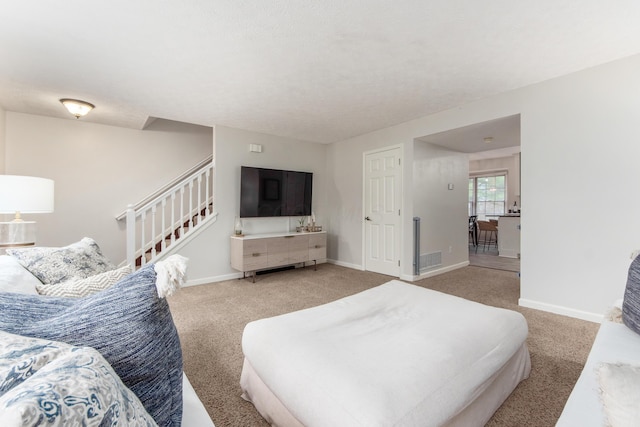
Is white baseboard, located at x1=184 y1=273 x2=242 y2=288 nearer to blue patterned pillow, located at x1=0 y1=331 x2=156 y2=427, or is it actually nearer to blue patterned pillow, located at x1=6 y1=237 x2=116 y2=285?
blue patterned pillow, located at x1=6 y1=237 x2=116 y2=285

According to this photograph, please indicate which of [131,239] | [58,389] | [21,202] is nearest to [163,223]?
[131,239]

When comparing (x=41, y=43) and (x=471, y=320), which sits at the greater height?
(x=41, y=43)

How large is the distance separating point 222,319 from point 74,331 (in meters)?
2.30

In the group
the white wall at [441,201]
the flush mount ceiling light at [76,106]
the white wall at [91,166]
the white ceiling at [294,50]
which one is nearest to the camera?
the white ceiling at [294,50]

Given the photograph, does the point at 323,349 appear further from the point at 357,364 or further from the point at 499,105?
the point at 499,105

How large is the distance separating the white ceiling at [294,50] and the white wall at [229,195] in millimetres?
893

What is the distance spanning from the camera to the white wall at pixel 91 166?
388 centimetres

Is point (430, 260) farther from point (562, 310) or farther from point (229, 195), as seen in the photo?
point (229, 195)

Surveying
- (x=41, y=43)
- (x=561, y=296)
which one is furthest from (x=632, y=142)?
(x=41, y=43)

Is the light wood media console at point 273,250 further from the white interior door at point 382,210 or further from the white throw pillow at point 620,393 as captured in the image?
the white throw pillow at point 620,393

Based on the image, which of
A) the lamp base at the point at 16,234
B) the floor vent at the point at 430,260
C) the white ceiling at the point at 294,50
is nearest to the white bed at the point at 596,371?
the white ceiling at the point at 294,50

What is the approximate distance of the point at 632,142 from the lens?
8.31ft

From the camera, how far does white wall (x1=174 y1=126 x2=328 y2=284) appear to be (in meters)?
4.24

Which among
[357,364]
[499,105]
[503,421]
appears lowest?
[503,421]
